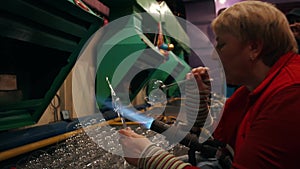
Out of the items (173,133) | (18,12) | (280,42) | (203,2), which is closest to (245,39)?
(280,42)

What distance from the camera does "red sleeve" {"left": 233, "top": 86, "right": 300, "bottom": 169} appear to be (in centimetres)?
50

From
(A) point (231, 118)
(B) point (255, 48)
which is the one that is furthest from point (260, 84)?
(A) point (231, 118)

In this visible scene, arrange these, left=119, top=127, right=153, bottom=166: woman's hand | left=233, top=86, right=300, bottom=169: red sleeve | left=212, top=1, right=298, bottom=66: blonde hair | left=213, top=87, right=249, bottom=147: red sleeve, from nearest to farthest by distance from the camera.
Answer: left=233, top=86, right=300, bottom=169: red sleeve → left=212, top=1, right=298, bottom=66: blonde hair → left=119, top=127, right=153, bottom=166: woman's hand → left=213, top=87, right=249, bottom=147: red sleeve

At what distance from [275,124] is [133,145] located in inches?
15.9

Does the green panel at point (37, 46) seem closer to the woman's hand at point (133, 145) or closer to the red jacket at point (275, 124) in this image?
the woman's hand at point (133, 145)

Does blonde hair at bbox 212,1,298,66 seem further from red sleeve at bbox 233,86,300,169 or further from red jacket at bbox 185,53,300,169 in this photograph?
red sleeve at bbox 233,86,300,169

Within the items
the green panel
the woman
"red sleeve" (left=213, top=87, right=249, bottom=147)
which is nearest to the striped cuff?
the woman

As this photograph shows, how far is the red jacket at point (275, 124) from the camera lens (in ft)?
1.65

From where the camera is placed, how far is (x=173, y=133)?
1073mm

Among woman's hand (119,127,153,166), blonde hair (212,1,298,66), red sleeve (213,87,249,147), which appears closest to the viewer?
blonde hair (212,1,298,66)

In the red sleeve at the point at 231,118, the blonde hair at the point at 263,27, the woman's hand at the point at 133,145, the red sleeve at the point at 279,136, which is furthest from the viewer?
the red sleeve at the point at 231,118

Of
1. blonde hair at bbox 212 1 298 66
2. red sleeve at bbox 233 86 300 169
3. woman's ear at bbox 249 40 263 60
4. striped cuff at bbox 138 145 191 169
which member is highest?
blonde hair at bbox 212 1 298 66

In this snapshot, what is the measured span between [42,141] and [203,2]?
14.0 feet

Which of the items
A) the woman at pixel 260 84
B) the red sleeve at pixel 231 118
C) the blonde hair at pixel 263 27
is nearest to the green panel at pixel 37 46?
the woman at pixel 260 84
